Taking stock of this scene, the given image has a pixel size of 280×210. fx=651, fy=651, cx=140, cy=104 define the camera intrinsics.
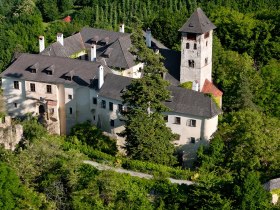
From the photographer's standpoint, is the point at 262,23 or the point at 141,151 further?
the point at 262,23

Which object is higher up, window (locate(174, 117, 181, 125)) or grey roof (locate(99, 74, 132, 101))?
grey roof (locate(99, 74, 132, 101))

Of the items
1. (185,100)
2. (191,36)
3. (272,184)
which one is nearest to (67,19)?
(191,36)

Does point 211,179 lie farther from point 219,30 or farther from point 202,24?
point 219,30

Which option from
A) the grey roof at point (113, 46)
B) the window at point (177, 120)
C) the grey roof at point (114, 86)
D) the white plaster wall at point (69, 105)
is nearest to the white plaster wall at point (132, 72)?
the grey roof at point (113, 46)

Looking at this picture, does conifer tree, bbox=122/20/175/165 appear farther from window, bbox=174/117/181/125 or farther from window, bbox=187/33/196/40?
window, bbox=187/33/196/40

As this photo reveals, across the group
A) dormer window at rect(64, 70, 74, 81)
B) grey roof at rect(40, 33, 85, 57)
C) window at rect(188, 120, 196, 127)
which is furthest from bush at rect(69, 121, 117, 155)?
grey roof at rect(40, 33, 85, 57)

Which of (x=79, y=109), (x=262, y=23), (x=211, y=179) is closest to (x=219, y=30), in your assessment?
(x=262, y=23)

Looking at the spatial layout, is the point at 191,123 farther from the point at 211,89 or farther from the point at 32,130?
the point at 32,130
